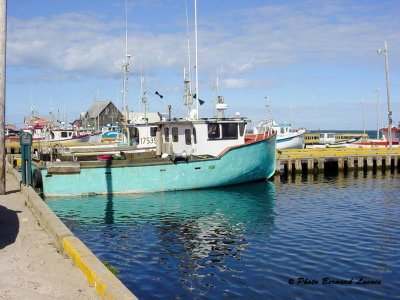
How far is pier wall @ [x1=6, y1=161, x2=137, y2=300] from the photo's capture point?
5.82 meters

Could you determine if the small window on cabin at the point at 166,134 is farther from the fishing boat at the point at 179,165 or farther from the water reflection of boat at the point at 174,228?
the water reflection of boat at the point at 174,228

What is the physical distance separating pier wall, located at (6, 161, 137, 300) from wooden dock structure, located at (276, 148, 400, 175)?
24799 mm

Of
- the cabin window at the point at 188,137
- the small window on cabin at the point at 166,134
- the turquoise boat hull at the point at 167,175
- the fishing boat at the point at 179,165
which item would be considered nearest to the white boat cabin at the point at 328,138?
the fishing boat at the point at 179,165

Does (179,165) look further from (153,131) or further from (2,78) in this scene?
(2,78)

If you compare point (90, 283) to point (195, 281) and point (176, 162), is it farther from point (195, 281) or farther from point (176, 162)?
point (176, 162)

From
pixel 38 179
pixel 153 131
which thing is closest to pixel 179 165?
pixel 153 131

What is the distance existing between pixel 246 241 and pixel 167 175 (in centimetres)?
1031

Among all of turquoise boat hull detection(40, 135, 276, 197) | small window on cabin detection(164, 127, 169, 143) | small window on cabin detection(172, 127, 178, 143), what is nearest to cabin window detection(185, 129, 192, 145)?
small window on cabin detection(172, 127, 178, 143)

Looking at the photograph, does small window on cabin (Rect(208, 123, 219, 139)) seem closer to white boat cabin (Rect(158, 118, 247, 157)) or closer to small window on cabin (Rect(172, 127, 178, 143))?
white boat cabin (Rect(158, 118, 247, 157))

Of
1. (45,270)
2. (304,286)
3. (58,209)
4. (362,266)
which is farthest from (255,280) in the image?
(58,209)

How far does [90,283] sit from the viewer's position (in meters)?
6.60

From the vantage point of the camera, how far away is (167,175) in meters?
23.4

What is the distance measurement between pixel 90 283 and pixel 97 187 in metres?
16.3

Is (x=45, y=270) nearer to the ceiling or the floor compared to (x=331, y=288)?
nearer to the ceiling
